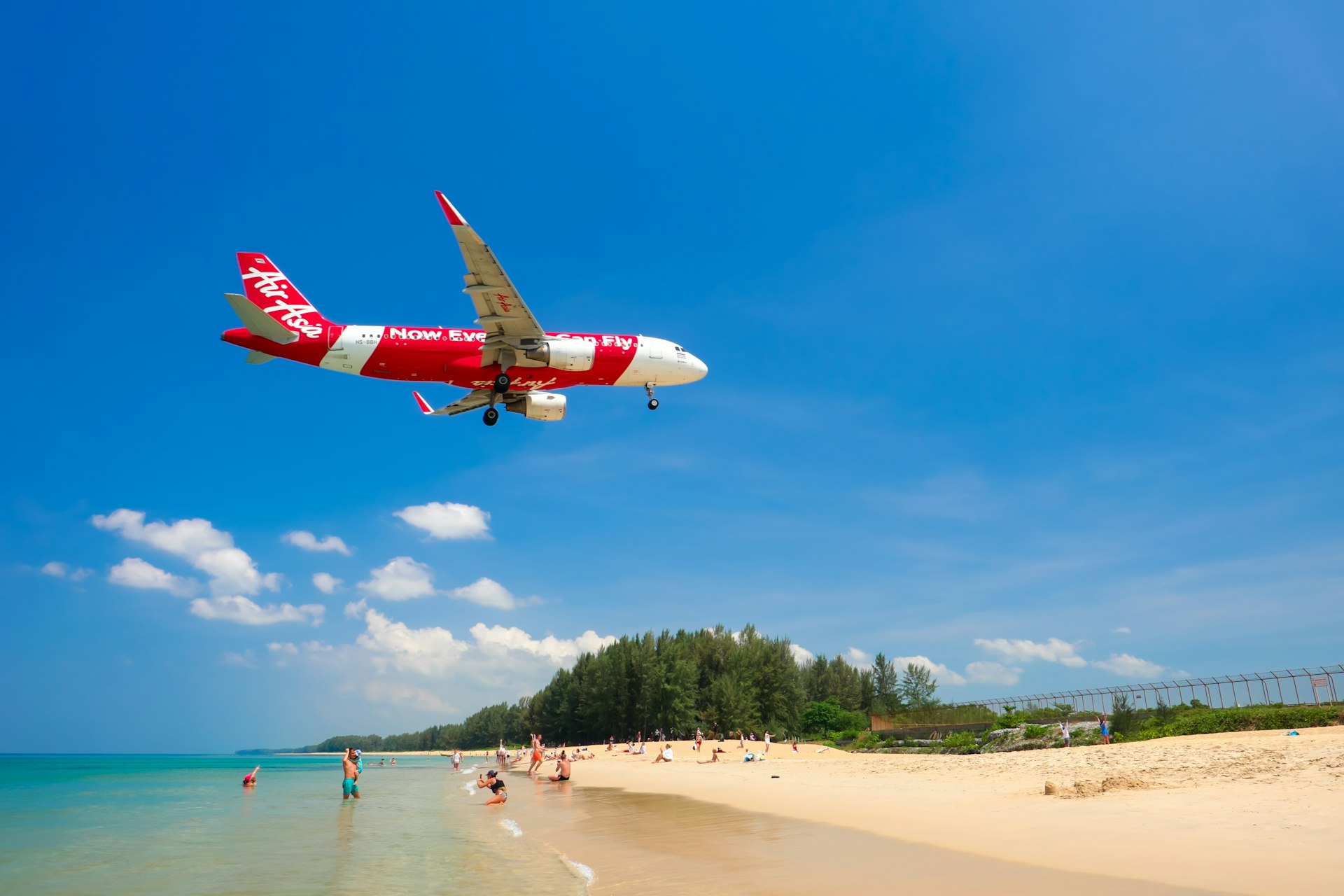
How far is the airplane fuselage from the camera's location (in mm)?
22891

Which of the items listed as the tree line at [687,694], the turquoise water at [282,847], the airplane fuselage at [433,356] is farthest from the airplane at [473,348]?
the tree line at [687,694]

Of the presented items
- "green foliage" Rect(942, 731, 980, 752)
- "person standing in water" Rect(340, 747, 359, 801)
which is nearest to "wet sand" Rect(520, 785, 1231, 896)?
"person standing in water" Rect(340, 747, 359, 801)

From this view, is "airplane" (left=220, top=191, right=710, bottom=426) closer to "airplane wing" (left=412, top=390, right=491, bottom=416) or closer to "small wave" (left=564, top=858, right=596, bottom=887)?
"airplane wing" (left=412, top=390, right=491, bottom=416)

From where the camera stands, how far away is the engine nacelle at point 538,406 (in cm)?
2606

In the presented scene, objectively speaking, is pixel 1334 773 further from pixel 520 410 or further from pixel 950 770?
pixel 520 410

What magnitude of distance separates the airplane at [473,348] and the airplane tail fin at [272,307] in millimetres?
24

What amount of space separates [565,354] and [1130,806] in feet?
57.4

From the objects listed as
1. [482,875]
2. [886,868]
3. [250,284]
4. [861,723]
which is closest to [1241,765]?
[886,868]

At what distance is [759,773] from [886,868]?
28.3 metres

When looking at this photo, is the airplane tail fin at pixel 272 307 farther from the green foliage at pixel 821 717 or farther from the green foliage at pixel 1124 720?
the green foliage at pixel 821 717

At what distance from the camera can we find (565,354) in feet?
80.7

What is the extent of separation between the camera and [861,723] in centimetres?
8400

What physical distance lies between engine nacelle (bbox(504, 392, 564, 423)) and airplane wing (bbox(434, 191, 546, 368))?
2.30 m

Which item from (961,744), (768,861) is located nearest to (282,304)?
(768,861)
